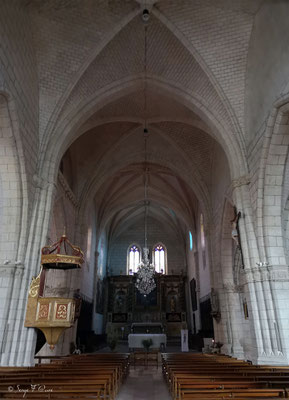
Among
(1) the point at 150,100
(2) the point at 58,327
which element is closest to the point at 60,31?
(1) the point at 150,100

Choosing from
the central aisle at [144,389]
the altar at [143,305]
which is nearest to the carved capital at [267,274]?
the central aisle at [144,389]

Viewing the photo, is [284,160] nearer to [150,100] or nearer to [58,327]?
[150,100]

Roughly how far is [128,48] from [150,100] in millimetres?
3284

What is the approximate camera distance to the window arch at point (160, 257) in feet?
101

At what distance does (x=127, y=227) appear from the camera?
32.0m

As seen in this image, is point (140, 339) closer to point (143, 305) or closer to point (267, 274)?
point (143, 305)

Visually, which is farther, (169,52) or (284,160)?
(169,52)

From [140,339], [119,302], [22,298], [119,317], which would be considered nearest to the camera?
[22,298]

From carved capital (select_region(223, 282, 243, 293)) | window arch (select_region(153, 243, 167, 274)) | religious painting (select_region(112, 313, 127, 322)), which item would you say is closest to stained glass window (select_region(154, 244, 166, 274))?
window arch (select_region(153, 243, 167, 274))

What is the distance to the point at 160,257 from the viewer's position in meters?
31.1

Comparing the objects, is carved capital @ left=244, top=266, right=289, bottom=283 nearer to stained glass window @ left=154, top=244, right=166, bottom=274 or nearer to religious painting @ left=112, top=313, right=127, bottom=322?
religious painting @ left=112, top=313, right=127, bottom=322

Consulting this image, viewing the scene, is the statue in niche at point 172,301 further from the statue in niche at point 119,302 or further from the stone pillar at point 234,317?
the stone pillar at point 234,317

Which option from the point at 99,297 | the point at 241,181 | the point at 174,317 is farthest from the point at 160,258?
the point at 241,181

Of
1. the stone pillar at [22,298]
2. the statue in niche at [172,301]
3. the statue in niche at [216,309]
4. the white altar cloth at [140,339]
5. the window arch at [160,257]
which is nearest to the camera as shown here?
the stone pillar at [22,298]
